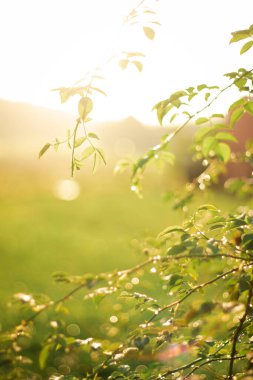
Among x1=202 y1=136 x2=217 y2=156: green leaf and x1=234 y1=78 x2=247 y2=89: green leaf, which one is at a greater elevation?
x1=234 y1=78 x2=247 y2=89: green leaf

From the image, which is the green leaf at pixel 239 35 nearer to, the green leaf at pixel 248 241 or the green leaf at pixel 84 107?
the green leaf at pixel 84 107

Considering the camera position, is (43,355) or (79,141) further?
(43,355)

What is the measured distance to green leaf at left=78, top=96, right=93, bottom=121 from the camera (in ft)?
3.89

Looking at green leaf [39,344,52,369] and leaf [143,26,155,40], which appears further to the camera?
green leaf [39,344,52,369]

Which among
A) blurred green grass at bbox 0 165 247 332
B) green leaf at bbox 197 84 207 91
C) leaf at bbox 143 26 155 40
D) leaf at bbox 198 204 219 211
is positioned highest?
blurred green grass at bbox 0 165 247 332

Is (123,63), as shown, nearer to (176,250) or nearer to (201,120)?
(201,120)

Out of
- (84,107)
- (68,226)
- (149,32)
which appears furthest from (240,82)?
(68,226)

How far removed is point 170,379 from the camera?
1.34 m

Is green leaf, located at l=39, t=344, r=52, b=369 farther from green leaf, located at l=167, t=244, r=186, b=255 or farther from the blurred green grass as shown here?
the blurred green grass

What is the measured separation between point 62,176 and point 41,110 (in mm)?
24500

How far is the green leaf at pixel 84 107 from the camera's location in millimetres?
1186

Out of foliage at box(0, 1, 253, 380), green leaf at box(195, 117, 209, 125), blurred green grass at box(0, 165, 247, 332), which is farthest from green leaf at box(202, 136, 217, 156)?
blurred green grass at box(0, 165, 247, 332)

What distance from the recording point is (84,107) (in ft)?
3.90

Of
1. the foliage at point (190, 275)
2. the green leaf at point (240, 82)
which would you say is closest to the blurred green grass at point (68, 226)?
the foliage at point (190, 275)
